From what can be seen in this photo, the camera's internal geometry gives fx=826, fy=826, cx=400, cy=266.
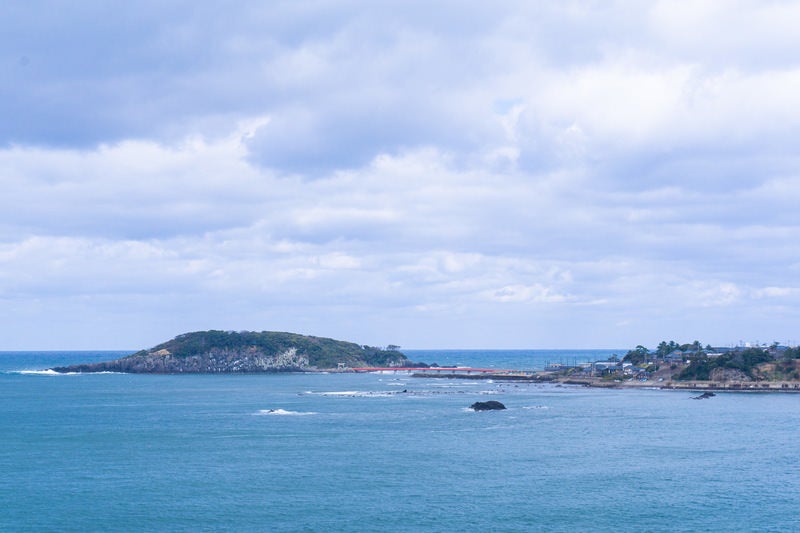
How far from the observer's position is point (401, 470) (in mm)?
89750

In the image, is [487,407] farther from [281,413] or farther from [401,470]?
[401,470]

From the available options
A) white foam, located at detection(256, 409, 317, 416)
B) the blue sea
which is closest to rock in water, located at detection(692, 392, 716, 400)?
the blue sea

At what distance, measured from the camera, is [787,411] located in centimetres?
15425

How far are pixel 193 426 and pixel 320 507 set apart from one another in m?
63.2

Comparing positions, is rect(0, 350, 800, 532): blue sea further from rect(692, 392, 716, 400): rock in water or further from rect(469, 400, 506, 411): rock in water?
rect(692, 392, 716, 400): rock in water

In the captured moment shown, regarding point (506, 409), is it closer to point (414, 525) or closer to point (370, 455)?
point (370, 455)

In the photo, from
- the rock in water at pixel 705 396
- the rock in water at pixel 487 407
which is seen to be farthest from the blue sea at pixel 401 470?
the rock in water at pixel 705 396

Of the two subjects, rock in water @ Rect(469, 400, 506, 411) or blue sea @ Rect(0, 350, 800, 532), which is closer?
blue sea @ Rect(0, 350, 800, 532)

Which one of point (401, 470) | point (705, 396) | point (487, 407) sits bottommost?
point (401, 470)

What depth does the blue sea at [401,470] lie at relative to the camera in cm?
6988

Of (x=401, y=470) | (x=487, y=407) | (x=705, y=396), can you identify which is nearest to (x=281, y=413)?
(x=487, y=407)

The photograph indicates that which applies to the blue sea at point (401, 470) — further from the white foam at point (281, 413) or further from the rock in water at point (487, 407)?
the rock in water at point (487, 407)

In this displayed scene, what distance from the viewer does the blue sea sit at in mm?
69875

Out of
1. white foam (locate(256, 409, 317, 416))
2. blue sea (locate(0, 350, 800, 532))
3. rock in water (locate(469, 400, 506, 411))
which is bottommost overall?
blue sea (locate(0, 350, 800, 532))
